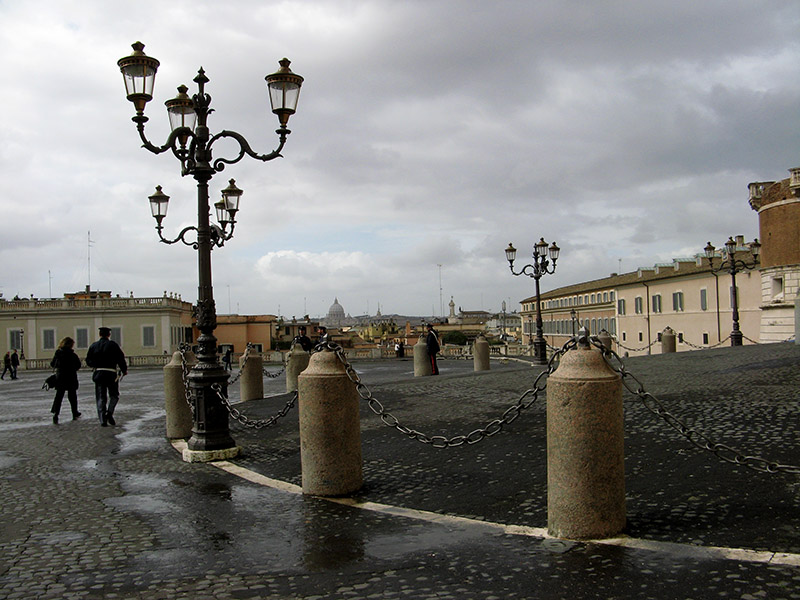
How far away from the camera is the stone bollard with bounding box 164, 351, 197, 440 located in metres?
10.4

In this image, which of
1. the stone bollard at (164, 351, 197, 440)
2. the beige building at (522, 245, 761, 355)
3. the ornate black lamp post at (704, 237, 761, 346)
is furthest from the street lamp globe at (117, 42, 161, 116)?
the beige building at (522, 245, 761, 355)

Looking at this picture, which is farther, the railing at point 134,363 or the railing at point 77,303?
the railing at point 77,303

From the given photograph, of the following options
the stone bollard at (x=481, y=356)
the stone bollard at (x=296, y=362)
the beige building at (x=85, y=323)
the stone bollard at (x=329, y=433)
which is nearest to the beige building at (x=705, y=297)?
the stone bollard at (x=481, y=356)

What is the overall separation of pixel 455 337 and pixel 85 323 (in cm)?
7018

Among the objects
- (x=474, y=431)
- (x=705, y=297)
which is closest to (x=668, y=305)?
(x=705, y=297)

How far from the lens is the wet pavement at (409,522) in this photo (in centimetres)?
389

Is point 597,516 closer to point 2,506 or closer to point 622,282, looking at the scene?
point 2,506

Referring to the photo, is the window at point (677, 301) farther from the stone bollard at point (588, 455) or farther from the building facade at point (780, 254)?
the stone bollard at point (588, 455)

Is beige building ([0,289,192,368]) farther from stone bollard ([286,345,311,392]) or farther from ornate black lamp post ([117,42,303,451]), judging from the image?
ornate black lamp post ([117,42,303,451])

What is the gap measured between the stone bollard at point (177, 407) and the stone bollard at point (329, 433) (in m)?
4.87

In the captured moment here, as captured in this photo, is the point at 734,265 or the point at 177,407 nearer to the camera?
the point at 177,407

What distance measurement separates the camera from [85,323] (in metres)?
56.4

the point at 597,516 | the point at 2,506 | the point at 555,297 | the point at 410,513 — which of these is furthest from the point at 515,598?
the point at 555,297

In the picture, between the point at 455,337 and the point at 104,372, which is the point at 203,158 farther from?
the point at 455,337
